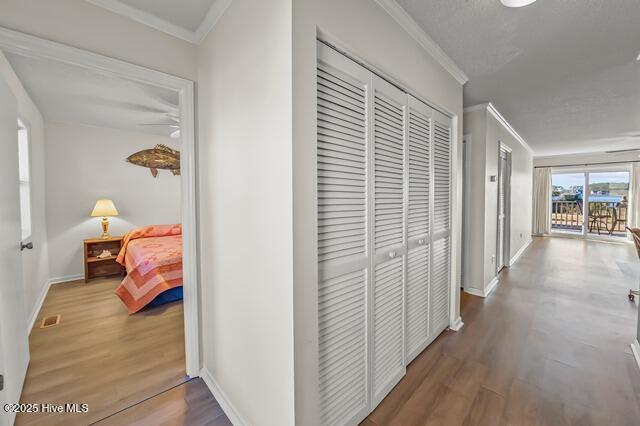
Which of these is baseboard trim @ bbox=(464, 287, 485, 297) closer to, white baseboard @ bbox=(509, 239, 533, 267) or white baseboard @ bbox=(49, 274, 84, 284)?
white baseboard @ bbox=(509, 239, 533, 267)

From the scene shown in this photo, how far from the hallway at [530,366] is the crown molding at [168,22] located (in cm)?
252

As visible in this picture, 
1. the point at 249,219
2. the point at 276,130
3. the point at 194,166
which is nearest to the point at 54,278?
the point at 194,166

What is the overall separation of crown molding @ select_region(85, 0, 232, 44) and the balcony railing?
32.3 feet

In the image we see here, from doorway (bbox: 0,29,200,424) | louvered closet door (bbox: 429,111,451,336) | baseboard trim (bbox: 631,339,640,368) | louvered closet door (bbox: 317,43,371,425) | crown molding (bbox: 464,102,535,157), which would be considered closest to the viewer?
louvered closet door (bbox: 317,43,371,425)

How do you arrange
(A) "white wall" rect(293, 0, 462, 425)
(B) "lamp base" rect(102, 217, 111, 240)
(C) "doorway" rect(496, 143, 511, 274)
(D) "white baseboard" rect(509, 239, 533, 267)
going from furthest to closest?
(D) "white baseboard" rect(509, 239, 533, 267)
(C) "doorway" rect(496, 143, 511, 274)
(B) "lamp base" rect(102, 217, 111, 240)
(A) "white wall" rect(293, 0, 462, 425)

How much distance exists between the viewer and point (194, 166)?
180 cm

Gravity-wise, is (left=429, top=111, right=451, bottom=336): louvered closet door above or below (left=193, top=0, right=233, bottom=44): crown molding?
below

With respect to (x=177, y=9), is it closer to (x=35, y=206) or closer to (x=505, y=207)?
(x=35, y=206)

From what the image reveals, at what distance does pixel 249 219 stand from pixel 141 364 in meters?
1.68

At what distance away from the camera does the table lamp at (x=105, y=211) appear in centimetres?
390

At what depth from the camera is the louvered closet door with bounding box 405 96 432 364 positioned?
6.16ft

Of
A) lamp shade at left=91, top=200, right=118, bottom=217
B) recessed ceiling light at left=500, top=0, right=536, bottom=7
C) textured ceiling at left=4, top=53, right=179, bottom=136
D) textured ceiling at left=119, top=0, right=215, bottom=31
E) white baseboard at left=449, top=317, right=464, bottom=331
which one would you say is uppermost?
textured ceiling at left=4, top=53, right=179, bottom=136

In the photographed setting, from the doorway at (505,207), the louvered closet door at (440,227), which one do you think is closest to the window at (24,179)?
the louvered closet door at (440,227)

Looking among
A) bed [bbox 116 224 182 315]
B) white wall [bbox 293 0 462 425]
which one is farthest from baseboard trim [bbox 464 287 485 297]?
bed [bbox 116 224 182 315]
